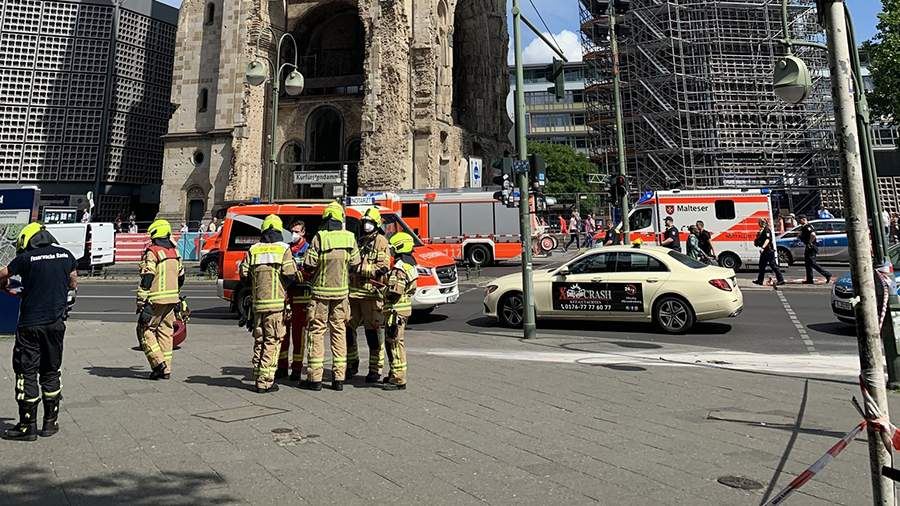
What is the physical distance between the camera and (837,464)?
393 centimetres

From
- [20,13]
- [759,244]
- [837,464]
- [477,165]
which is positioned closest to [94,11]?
[20,13]

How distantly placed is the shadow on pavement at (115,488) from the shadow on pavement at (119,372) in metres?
3.15

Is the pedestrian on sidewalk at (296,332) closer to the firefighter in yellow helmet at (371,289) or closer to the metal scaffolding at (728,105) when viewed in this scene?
the firefighter in yellow helmet at (371,289)

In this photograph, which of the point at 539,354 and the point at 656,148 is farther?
the point at 656,148

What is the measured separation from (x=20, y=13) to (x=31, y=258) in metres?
55.1

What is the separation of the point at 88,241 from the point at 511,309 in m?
20.9

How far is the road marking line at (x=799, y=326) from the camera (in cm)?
853

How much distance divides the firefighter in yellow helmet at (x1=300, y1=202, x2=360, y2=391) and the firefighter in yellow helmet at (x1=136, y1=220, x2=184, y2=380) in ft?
6.01

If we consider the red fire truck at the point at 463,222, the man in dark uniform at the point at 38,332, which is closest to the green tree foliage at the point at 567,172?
the red fire truck at the point at 463,222

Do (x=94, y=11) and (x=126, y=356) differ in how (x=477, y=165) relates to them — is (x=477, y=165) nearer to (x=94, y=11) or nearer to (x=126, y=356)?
(x=126, y=356)

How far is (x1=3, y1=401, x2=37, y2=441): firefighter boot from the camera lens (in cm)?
446

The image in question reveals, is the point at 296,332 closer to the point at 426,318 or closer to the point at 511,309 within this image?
the point at 511,309

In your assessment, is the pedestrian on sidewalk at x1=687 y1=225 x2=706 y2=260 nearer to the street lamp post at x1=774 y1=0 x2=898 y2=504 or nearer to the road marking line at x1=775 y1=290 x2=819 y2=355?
the road marking line at x1=775 y1=290 x2=819 y2=355

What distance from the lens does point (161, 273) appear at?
647cm
